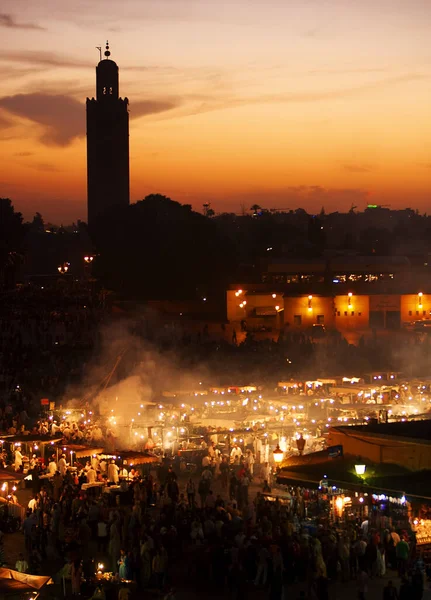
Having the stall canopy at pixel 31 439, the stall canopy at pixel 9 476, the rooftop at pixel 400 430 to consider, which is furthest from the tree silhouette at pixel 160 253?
the rooftop at pixel 400 430

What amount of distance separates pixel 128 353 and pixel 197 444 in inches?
385

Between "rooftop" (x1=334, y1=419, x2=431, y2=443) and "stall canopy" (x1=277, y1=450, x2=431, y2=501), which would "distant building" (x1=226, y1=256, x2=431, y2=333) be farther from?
"stall canopy" (x1=277, y1=450, x2=431, y2=501)

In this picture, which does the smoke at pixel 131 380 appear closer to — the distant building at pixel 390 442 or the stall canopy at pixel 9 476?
the stall canopy at pixel 9 476

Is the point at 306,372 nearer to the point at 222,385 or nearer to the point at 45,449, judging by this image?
the point at 222,385

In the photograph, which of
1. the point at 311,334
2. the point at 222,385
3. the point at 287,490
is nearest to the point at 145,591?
the point at 287,490

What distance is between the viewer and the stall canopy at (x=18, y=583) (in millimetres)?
9982

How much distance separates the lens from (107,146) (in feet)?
278

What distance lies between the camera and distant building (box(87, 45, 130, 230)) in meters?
83.9

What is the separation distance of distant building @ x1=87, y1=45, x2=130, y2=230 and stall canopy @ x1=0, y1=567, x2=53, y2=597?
73498 millimetres

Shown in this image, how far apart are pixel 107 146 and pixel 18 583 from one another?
7678 cm

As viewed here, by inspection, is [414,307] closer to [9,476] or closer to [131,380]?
[131,380]

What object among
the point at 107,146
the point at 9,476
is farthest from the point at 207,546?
the point at 107,146

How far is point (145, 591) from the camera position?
473 inches

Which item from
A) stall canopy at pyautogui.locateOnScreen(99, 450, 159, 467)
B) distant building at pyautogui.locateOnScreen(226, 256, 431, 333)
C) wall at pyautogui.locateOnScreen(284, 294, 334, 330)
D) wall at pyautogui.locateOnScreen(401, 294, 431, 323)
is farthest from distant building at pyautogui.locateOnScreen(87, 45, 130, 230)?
stall canopy at pyautogui.locateOnScreen(99, 450, 159, 467)
